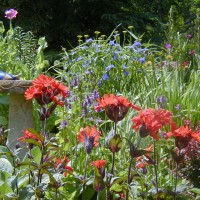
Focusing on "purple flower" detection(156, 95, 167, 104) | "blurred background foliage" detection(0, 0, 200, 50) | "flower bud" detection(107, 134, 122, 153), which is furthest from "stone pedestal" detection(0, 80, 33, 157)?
"blurred background foliage" detection(0, 0, 200, 50)

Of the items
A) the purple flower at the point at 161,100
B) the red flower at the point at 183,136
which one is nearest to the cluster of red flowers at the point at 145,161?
the red flower at the point at 183,136

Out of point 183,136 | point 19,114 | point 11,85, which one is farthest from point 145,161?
point 19,114

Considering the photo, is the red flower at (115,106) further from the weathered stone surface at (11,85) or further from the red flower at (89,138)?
the weathered stone surface at (11,85)

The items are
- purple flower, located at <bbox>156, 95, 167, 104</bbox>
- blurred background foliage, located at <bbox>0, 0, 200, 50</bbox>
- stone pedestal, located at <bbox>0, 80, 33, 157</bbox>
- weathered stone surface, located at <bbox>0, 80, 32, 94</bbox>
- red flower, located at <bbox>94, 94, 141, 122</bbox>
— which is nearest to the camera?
red flower, located at <bbox>94, 94, 141, 122</bbox>

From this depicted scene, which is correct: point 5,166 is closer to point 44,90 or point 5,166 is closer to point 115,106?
point 44,90

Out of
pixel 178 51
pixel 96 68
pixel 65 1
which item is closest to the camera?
pixel 96 68

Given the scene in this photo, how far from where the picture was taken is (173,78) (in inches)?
171

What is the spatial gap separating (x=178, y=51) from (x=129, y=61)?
1.30 metres

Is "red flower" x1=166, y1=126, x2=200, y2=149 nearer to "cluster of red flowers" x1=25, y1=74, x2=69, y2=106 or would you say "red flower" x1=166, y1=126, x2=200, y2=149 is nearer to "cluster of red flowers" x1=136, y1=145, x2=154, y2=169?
"cluster of red flowers" x1=136, y1=145, x2=154, y2=169

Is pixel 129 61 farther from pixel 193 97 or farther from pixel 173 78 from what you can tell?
pixel 193 97

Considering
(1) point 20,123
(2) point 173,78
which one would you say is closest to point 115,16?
(2) point 173,78

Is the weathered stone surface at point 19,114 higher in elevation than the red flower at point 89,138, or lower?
higher

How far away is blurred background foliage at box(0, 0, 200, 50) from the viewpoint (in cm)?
1127

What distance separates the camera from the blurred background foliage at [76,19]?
11.3 meters
